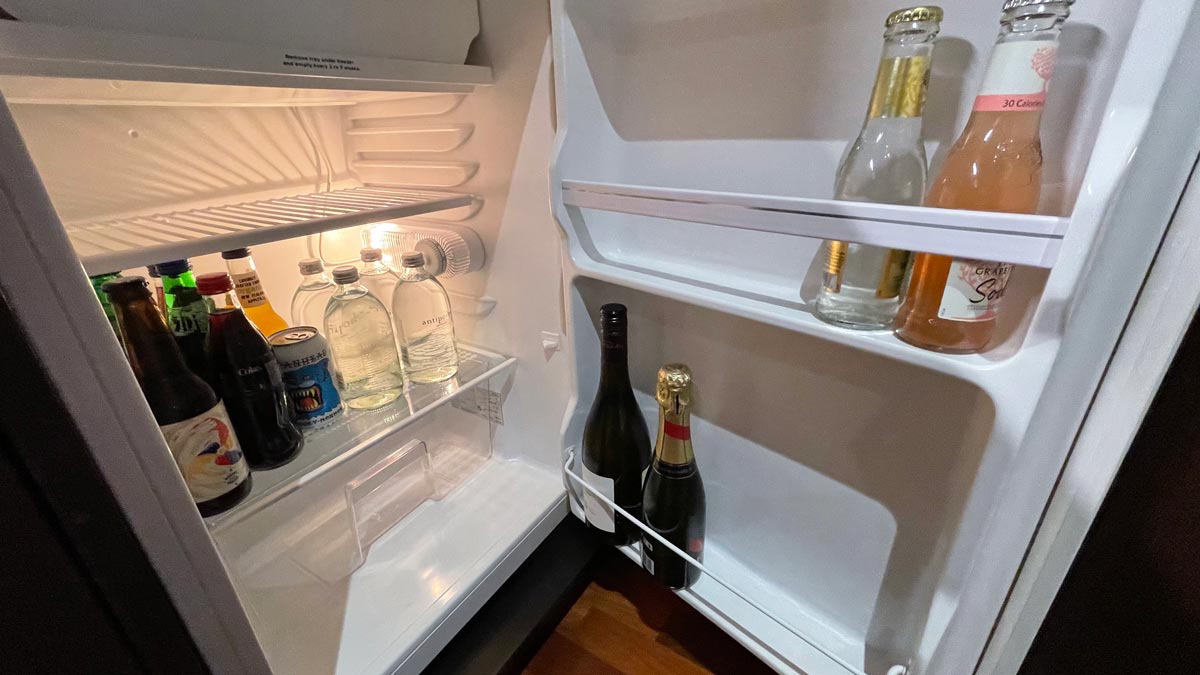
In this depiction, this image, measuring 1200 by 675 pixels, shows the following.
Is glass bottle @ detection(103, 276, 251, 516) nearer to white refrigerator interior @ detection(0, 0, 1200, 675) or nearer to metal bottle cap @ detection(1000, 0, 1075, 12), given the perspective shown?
white refrigerator interior @ detection(0, 0, 1200, 675)

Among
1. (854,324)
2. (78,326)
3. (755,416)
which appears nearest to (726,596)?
(755,416)

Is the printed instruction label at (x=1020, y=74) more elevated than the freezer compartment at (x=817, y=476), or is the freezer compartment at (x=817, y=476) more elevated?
the printed instruction label at (x=1020, y=74)

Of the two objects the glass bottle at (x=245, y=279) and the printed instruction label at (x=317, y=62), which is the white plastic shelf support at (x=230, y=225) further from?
the printed instruction label at (x=317, y=62)

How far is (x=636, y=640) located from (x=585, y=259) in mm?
637

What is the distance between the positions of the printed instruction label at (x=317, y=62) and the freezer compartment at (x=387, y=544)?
0.47 meters

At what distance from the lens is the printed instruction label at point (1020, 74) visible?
0.36 meters

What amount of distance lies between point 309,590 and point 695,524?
636 millimetres

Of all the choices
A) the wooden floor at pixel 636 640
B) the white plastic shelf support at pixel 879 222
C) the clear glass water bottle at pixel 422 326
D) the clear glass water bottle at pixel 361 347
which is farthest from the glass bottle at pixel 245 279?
the wooden floor at pixel 636 640

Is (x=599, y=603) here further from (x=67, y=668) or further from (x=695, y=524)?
(x=67, y=668)

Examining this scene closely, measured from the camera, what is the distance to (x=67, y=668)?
0.32 meters

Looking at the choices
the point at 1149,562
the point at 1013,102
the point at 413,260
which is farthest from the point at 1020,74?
the point at 413,260

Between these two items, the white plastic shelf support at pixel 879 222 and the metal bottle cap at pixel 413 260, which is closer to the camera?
the white plastic shelf support at pixel 879 222

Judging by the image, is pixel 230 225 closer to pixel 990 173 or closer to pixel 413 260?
pixel 413 260

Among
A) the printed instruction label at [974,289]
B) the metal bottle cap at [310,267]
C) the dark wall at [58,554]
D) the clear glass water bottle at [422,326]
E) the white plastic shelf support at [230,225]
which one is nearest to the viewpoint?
the dark wall at [58,554]
